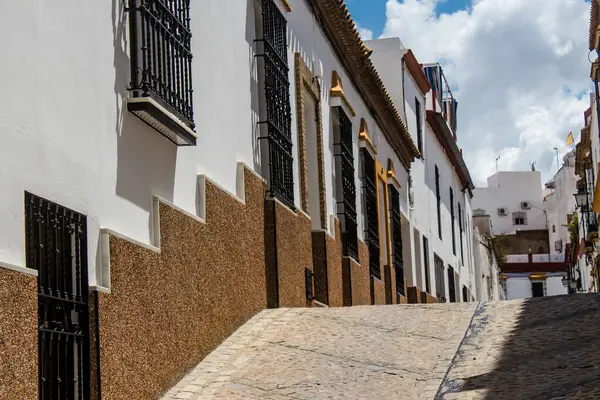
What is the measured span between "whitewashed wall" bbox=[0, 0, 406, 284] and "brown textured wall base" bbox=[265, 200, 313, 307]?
3.71ft

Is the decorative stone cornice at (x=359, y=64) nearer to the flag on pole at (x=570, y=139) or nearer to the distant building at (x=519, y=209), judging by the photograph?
the flag on pole at (x=570, y=139)

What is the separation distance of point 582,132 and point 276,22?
2726 cm

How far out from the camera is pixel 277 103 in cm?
1255

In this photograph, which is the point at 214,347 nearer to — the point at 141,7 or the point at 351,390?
the point at 351,390

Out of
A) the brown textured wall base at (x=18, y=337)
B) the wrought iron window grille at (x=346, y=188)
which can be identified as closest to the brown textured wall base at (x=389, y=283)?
the wrought iron window grille at (x=346, y=188)

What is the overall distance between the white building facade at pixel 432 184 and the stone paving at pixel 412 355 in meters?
11.9

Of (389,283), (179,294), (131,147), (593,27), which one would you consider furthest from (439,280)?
(131,147)

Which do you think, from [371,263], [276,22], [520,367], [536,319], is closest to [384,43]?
[371,263]

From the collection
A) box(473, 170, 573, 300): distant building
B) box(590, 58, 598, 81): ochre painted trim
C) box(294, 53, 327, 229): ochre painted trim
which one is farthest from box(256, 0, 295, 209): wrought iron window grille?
box(473, 170, 573, 300): distant building

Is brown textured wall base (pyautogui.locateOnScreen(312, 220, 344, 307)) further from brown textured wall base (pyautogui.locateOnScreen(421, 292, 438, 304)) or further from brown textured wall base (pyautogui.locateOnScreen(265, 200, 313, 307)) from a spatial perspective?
brown textured wall base (pyautogui.locateOnScreen(421, 292, 438, 304))

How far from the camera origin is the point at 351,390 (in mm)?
8148

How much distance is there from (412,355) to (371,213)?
30.6 ft

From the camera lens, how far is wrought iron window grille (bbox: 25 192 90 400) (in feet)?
20.9

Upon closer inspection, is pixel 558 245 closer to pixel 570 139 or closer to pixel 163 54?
pixel 570 139
